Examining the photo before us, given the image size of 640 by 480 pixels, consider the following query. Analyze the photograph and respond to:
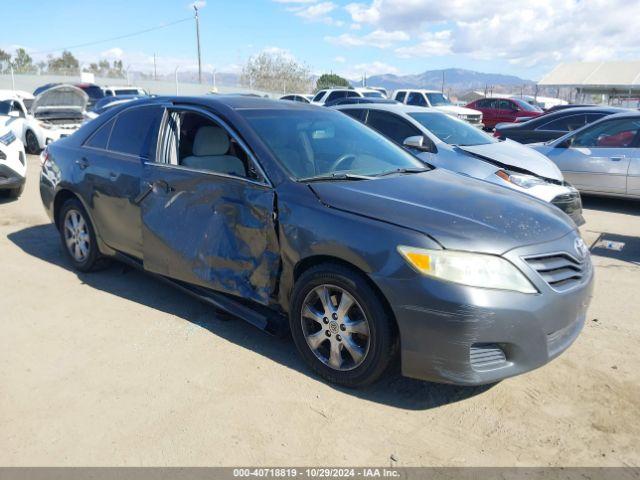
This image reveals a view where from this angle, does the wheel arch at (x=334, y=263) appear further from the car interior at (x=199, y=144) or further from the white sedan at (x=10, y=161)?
the white sedan at (x=10, y=161)

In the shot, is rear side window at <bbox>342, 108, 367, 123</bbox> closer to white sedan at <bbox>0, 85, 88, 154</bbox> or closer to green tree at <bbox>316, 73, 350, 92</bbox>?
white sedan at <bbox>0, 85, 88, 154</bbox>

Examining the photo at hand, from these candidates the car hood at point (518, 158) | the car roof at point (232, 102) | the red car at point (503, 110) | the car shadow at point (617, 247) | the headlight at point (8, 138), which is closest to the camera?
the car roof at point (232, 102)

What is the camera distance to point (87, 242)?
5121 mm

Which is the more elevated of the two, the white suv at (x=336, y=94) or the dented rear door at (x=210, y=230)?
the white suv at (x=336, y=94)

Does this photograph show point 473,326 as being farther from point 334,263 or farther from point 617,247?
point 617,247

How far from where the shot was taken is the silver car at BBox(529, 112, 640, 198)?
8273 mm

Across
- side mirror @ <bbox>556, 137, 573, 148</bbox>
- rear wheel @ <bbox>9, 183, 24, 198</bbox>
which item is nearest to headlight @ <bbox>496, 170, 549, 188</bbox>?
side mirror @ <bbox>556, 137, 573, 148</bbox>

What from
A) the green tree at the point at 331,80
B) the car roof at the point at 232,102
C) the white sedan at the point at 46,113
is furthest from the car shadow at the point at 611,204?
the green tree at the point at 331,80

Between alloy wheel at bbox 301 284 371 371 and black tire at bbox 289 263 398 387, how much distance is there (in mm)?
17

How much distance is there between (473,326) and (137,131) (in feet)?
10.7

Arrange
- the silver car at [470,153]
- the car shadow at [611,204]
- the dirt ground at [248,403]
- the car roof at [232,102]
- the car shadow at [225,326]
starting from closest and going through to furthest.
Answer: the dirt ground at [248,403]
the car shadow at [225,326]
the car roof at [232,102]
the silver car at [470,153]
the car shadow at [611,204]

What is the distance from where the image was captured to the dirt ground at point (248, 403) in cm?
276

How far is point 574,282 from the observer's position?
316 cm

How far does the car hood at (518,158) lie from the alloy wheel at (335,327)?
4.59 metres
